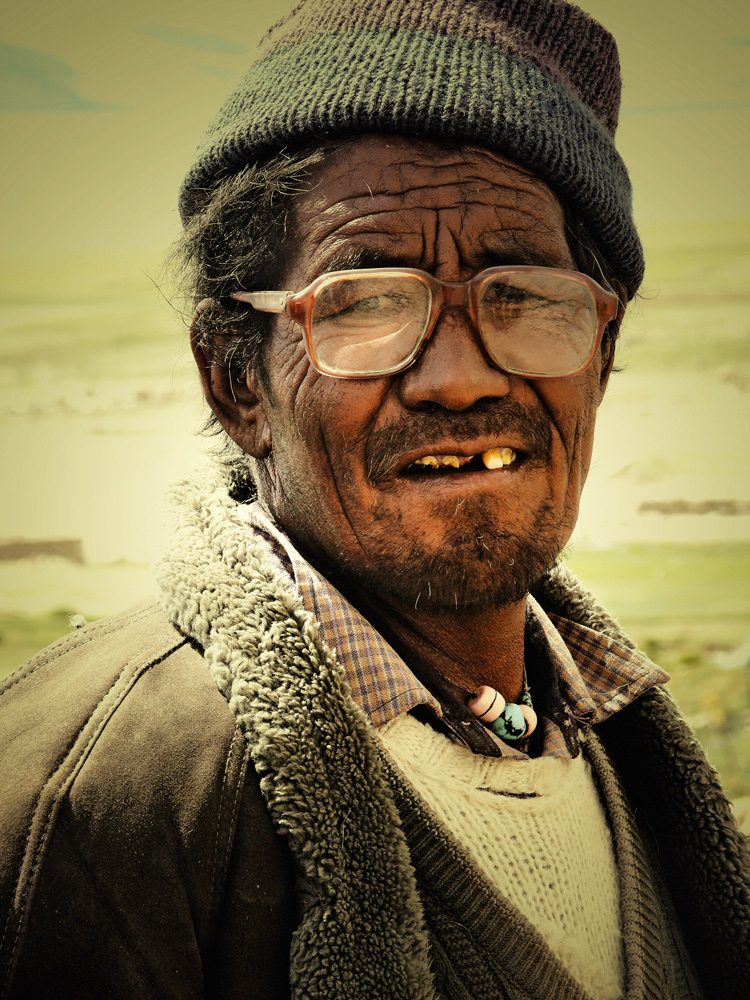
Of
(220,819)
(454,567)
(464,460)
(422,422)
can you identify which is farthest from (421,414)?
(220,819)

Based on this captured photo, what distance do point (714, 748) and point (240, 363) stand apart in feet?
9.89

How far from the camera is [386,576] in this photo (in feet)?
4.94

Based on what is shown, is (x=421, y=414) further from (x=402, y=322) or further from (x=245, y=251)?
(x=245, y=251)

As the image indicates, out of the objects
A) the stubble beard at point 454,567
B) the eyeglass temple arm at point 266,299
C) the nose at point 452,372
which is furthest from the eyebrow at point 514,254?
the stubble beard at point 454,567

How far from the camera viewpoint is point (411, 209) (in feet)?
4.90

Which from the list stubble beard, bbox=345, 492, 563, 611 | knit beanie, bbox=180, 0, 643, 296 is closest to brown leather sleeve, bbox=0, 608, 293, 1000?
stubble beard, bbox=345, 492, 563, 611

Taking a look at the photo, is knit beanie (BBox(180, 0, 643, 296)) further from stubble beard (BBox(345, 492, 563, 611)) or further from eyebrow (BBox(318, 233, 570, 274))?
stubble beard (BBox(345, 492, 563, 611))

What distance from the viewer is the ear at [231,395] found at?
1.68m

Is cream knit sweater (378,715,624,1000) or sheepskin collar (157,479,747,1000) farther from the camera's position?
cream knit sweater (378,715,624,1000)

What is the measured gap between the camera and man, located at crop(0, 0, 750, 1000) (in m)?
1.07

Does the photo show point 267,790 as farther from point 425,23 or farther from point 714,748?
point 714,748

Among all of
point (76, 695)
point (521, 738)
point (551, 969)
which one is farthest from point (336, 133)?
point (551, 969)

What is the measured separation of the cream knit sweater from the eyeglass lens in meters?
0.67

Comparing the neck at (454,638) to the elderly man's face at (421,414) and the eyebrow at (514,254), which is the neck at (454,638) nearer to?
the elderly man's face at (421,414)
